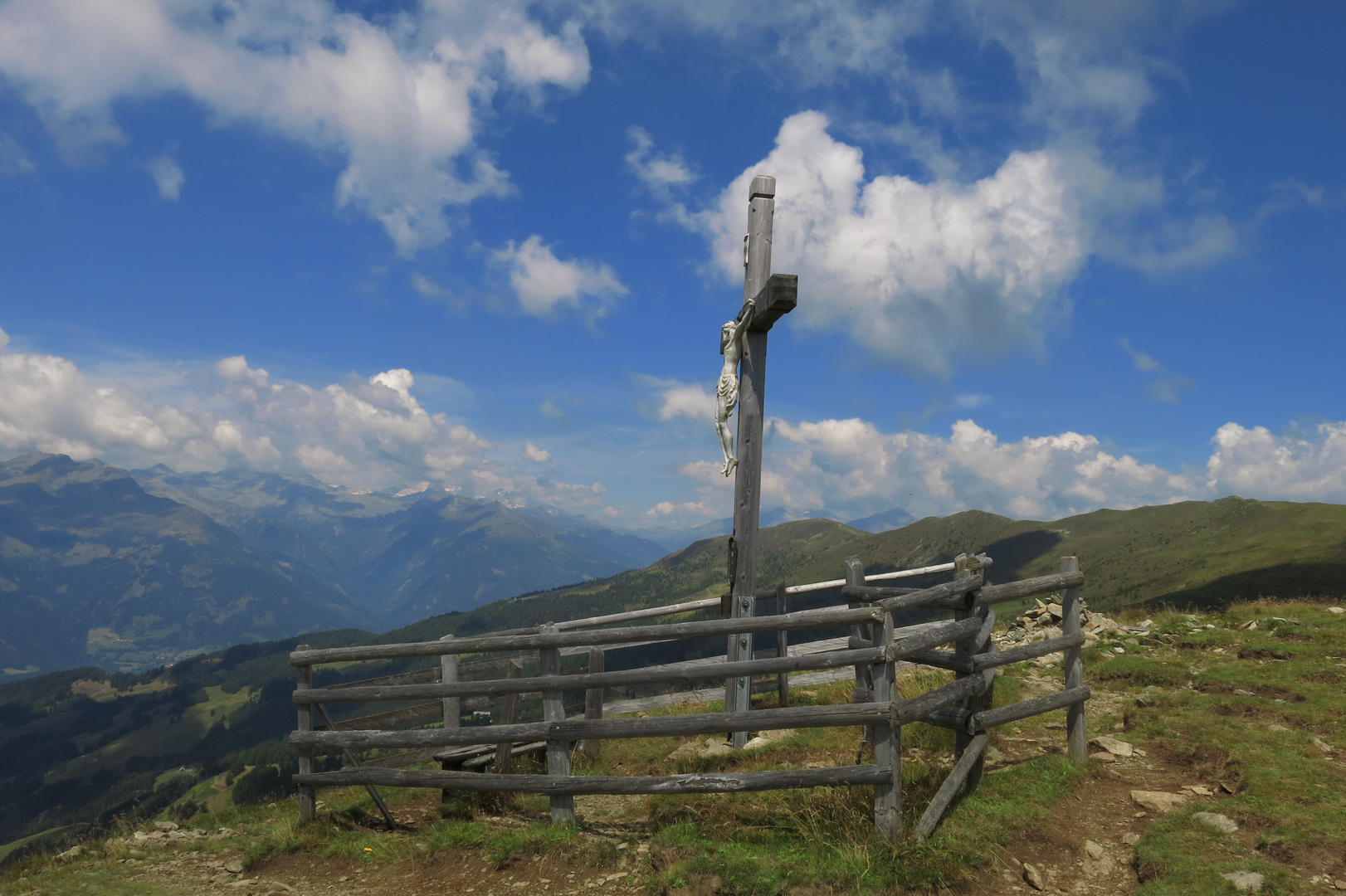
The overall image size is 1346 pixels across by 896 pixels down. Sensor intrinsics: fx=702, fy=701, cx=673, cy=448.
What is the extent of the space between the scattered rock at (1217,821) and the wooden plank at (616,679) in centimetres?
328

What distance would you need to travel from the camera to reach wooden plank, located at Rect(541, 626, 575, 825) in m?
8.16

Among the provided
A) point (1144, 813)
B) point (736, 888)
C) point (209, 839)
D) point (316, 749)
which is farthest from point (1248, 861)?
point (209, 839)

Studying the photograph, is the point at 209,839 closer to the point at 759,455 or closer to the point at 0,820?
the point at 759,455

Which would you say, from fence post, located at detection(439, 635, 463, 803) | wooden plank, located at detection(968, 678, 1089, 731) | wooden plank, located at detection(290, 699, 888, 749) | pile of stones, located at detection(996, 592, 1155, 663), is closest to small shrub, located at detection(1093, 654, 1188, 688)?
pile of stones, located at detection(996, 592, 1155, 663)

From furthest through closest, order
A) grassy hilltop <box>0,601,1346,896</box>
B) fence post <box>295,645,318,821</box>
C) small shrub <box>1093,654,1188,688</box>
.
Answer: small shrub <box>1093,654,1188,688</box> < fence post <box>295,645,318,821</box> < grassy hilltop <box>0,601,1346,896</box>

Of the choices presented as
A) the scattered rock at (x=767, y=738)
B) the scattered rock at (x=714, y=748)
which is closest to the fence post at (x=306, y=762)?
the scattered rock at (x=714, y=748)

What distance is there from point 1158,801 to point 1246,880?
193cm

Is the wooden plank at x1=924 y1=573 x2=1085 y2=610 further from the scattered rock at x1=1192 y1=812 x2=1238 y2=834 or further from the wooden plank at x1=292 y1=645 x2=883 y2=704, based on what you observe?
the scattered rock at x1=1192 y1=812 x2=1238 y2=834

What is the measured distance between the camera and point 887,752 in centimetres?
693

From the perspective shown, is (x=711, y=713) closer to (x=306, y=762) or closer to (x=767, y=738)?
(x=767, y=738)

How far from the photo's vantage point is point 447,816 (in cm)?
872

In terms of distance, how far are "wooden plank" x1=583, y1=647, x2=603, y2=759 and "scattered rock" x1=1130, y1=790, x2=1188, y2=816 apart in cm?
688

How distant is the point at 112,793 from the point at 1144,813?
224806mm

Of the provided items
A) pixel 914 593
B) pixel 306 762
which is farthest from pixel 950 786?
pixel 306 762
